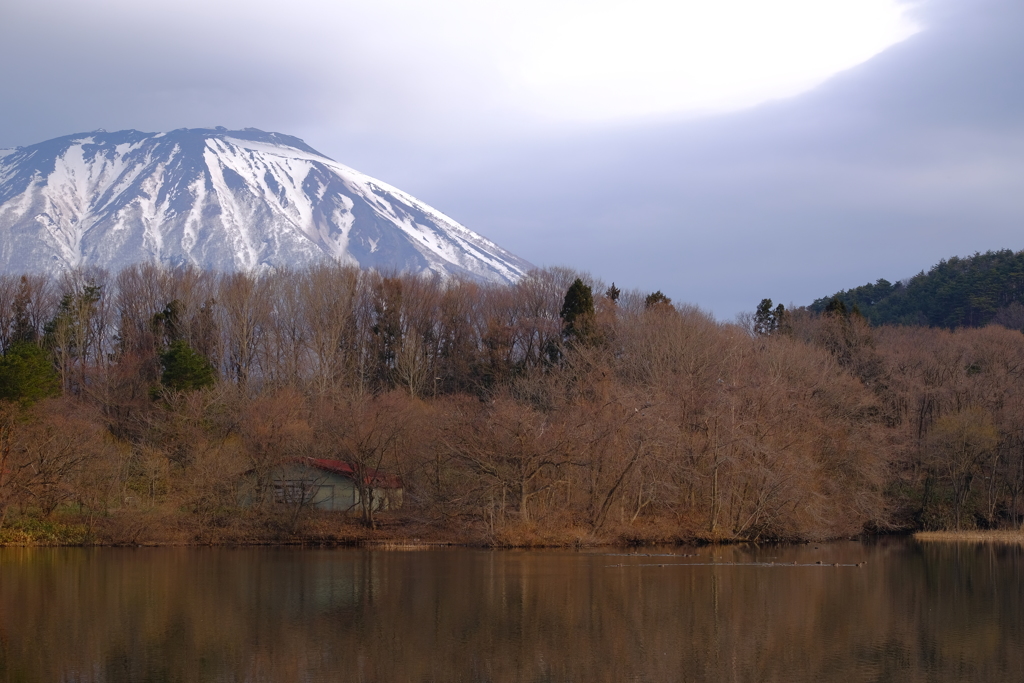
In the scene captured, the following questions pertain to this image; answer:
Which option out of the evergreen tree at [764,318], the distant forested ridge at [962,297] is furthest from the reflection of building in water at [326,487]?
the distant forested ridge at [962,297]

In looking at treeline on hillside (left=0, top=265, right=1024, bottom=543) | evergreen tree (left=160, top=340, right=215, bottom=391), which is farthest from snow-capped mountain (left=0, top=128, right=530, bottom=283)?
evergreen tree (left=160, top=340, right=215, bottom=391)

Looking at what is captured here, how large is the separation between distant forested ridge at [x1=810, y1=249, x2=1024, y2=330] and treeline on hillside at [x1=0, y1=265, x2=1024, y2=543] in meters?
21.4

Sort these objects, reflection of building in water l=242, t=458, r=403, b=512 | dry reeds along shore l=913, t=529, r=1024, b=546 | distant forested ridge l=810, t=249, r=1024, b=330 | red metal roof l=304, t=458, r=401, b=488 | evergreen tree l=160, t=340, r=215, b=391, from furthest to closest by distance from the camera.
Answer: distant forested ridge l=810, t=249, r=1024, b=330 < evergreen tree l=160, t=340, r=215, b=391 < dry reeds along shore l=913, t=529, r=1024, b=546 < red metal roof l=304, t=458, r=401, b=488 < reflection of building in water l=242, t=458, r=403, b=512

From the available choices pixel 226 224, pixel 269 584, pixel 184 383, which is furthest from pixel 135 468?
pixel 226 224

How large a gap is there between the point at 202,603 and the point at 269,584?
A: 13.3ft

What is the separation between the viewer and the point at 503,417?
40.6 metres

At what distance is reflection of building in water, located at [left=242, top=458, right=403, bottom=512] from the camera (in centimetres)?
4478

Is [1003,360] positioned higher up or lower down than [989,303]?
lower down

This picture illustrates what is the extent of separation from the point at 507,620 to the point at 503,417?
63.4 ft

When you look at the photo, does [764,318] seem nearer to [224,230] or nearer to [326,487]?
[326,487]

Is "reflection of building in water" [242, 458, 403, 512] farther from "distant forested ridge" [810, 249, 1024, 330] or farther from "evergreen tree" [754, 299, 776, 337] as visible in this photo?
Result: "distant forested ridge" [810, 249, 1024, 330]

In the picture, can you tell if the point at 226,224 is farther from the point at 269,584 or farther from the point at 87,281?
the point at 269,584

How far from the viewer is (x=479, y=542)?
135ft

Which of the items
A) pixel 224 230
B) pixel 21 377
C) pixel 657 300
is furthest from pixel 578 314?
pixel 224 230
